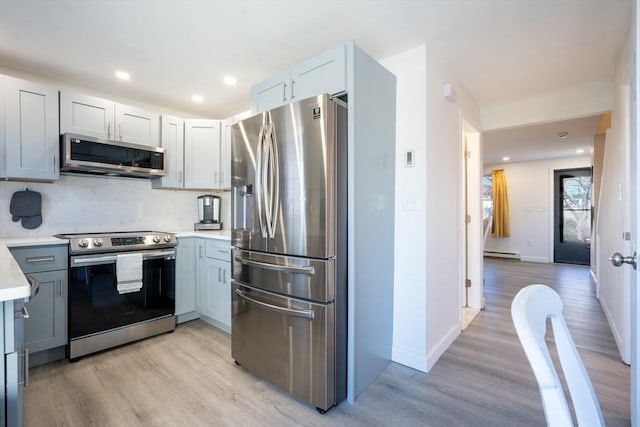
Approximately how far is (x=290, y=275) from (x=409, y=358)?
1188mm

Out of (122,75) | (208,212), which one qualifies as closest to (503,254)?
(208,212)

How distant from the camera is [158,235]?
2.77 meters

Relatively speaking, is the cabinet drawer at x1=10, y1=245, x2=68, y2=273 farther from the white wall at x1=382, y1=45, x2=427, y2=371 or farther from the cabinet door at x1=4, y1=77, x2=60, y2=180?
the white wall at x1=382, y1=45, x2=427, y2=371

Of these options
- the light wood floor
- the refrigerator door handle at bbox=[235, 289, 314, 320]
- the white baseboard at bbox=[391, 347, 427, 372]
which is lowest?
the light wood floor

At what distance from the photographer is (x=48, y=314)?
2.23m

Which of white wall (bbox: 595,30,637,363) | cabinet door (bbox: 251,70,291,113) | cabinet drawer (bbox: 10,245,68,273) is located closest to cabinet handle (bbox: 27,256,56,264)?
cabinet drawer (bbox: 10,245,68,273)

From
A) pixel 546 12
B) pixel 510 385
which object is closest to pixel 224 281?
pixel 510 385

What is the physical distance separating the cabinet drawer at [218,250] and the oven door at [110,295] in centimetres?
32

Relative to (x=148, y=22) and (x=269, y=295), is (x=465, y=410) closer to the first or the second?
(x=269, y=295)

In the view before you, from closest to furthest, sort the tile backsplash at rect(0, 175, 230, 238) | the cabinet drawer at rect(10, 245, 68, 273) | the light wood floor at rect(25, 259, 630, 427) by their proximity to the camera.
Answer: the light wood floor at rect(25, 259, 630, 427)
the cabinet drawer at rect(10, 245, 68, 273)
the tile backsplash at rect(0, 175, 230, 238)

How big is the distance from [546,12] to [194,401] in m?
3.22

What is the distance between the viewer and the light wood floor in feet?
5.49

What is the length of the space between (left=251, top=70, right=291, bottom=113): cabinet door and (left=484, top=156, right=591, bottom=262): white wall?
22.9ft

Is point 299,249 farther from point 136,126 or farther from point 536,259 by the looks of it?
point 536,259
